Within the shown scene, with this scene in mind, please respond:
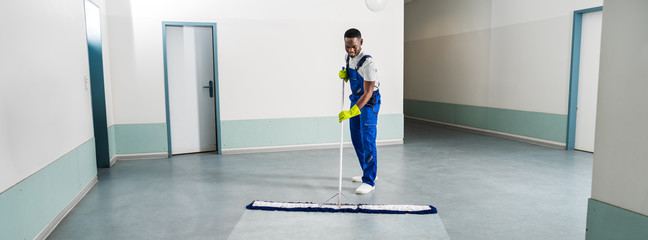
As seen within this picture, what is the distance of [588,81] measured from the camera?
6129mm

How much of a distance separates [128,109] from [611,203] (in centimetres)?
552

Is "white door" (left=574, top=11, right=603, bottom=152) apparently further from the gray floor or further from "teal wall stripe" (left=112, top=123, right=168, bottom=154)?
"teal wall stripe" (left=112, top=123, right=168, bottom=154)

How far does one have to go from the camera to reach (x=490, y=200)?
3910mm

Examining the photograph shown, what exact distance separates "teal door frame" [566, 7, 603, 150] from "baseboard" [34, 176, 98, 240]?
6184mm

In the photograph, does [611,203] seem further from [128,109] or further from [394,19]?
[128,109]

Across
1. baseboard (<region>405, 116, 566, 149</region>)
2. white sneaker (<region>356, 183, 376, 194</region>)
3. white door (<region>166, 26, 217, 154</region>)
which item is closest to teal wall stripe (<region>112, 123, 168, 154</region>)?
white door (<region>166, 26, 217, 154</region>)

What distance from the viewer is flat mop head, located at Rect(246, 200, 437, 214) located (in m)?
3.54

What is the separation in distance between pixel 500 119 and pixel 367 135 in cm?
439

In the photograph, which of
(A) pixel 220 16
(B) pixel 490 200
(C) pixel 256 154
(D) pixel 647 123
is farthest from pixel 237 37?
(D) pixel 647 123

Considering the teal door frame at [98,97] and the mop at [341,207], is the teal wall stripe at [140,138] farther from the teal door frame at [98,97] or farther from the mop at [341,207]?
the mop at [341,207]

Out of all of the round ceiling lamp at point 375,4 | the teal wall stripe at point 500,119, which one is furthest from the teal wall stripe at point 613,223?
the round ceiling lamp at point 375,4

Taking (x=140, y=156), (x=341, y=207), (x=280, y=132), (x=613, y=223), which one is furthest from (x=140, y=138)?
(x=613, y=223)

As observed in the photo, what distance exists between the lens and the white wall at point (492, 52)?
6477 millimetres

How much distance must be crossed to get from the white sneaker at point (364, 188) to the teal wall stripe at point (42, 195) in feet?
8.14
